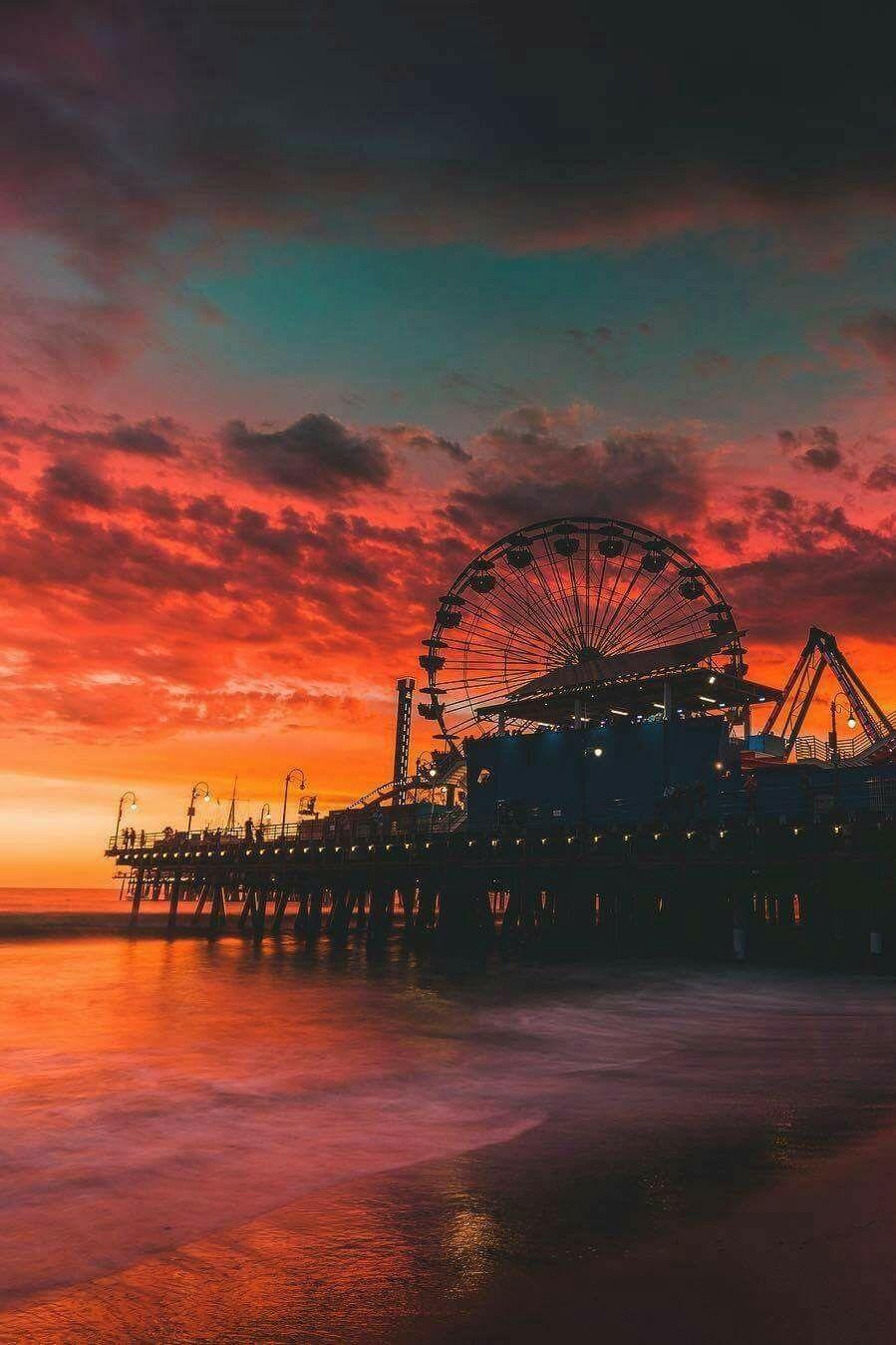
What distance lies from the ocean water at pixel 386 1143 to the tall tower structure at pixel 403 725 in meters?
76.7

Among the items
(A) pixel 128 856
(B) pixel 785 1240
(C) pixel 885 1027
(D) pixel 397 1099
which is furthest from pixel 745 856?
(A) pixel 128 856

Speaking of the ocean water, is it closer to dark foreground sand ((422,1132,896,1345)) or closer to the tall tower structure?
dark foreground sand ((422,1132,896,1345))

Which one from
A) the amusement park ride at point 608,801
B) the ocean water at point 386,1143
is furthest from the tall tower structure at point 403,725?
the ocean water at point 386,1143

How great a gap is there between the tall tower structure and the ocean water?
76.7 metres

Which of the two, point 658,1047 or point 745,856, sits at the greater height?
point 745,856

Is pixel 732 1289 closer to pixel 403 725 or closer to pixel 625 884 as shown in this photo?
pixel 625 884

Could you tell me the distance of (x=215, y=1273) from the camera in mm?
8078

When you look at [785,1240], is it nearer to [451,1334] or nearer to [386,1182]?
[451,1334]

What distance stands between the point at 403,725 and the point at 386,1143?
93.9 metres

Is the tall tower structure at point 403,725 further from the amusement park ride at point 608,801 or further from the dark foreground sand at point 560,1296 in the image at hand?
the dark foreground sand at point 560,1296

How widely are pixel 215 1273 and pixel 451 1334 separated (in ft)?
8.62

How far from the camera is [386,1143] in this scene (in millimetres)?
12578

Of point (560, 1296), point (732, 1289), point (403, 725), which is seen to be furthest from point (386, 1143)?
point (403, 725)

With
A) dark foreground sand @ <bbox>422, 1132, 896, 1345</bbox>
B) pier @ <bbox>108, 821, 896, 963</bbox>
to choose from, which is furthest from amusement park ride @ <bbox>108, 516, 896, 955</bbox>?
dark foreground sand @ <bbox>422, 1132, 896, 1345</bbox>
